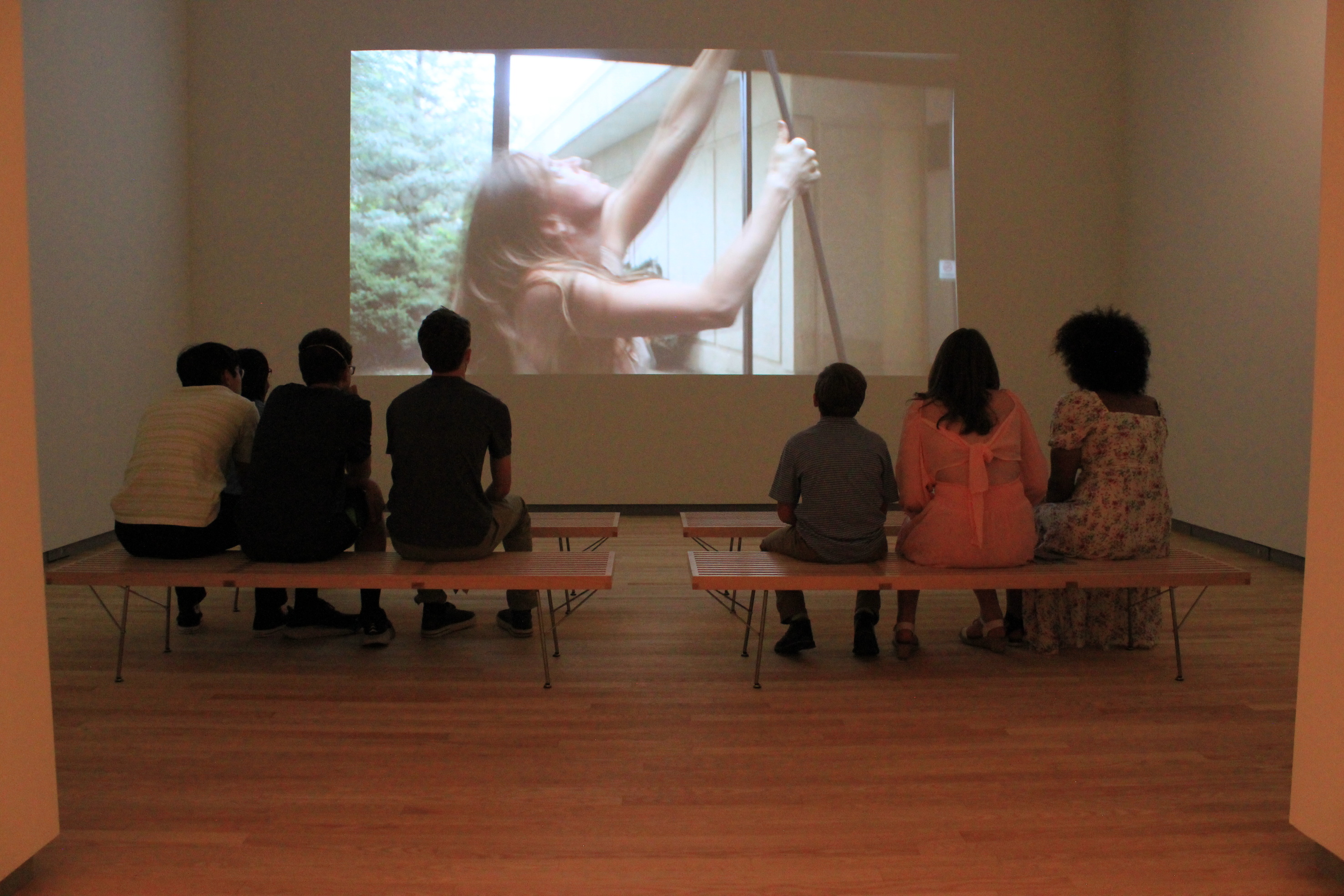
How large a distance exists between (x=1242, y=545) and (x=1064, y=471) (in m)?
3.14

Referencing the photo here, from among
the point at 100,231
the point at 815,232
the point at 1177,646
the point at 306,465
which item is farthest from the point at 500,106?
the point at 1177,646

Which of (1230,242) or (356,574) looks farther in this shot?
(1230,242)

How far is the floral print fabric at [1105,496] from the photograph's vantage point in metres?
3.54

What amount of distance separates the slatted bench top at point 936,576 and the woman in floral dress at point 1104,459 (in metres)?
0.16

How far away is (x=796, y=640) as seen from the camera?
360 cm

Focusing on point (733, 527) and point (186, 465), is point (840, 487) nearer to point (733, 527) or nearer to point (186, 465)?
point (733, 527)

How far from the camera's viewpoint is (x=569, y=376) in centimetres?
736

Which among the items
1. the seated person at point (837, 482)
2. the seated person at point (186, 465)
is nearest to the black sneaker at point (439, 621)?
the seated person at point (186, 465)

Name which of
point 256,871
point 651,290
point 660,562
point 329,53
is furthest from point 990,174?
point 256,871

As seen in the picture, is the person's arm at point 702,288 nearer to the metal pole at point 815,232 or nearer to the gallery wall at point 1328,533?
the metal pole at point 815,232

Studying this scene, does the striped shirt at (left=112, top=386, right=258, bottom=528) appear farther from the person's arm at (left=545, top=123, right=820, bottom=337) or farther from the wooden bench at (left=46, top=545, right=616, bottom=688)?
the person's arm at (left=545, top=123, right=820, bottom=337)

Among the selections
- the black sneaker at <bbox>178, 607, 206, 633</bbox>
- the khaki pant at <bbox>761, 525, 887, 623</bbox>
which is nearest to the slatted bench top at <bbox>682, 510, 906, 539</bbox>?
the khaki pant at <bbox>761, 525, 887, 623</bbox>

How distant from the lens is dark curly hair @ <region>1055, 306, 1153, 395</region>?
3559 millimetres

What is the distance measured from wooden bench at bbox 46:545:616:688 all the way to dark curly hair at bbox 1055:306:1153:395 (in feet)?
5.67
